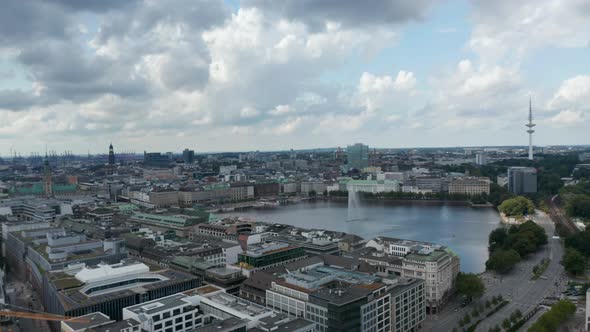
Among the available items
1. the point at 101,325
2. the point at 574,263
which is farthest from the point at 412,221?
the point at 101,325

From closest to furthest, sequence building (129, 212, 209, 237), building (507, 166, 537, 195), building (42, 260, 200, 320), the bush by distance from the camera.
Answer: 1. building (42, 260, 200, 320)
2. the bush
3. building (129, 212, 209, 237)
4. building (507, 166, 537, 195)

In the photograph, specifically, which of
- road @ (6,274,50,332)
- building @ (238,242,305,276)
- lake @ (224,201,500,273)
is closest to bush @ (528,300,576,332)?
lake @ (224,201,500,273)

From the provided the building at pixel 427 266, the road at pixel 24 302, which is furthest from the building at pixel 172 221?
the building at pixel 427 266

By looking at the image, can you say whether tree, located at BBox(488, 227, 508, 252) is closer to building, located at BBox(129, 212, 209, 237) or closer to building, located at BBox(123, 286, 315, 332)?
building, located at BBox(123, 286, 315, 332)

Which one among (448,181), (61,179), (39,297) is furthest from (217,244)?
(61,179)

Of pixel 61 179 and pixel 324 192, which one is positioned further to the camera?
pixel 61 179

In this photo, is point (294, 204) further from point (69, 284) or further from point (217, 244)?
point (69, 284)

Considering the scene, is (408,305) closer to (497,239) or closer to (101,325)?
(101,325)
